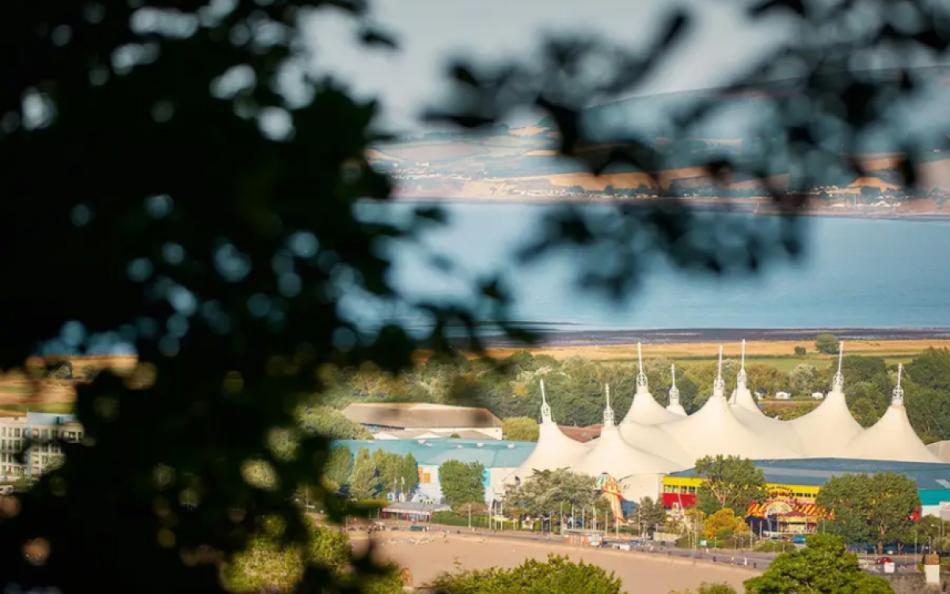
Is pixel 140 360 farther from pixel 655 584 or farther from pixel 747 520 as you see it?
pixel 747 520

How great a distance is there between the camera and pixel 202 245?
839mm

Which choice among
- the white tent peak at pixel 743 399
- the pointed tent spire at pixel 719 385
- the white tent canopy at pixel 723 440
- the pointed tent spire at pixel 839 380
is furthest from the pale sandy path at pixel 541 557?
the pointed tent spire at pixel 839 380

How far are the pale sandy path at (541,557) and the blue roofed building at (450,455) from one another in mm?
2412

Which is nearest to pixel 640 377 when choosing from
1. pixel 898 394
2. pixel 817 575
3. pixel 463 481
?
pixel 463 481

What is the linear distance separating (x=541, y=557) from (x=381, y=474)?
4.67m

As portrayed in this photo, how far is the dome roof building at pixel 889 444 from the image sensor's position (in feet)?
115

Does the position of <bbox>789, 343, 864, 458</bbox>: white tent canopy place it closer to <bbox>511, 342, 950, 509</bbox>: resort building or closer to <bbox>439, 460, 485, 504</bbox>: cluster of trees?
<bbox>511, 342, 950, 509</bbox>: resort building

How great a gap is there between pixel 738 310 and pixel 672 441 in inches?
436

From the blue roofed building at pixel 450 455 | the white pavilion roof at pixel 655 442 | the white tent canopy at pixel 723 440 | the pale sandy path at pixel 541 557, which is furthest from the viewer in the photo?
the white pavilion roof at pixel 655 442

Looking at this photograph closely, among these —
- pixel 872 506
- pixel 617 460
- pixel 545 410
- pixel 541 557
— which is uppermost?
pixel 545 410

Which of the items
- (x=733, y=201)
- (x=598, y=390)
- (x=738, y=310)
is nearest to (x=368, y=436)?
(x=598, y=390)

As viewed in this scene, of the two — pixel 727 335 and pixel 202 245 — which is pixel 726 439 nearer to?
pixel 727 335

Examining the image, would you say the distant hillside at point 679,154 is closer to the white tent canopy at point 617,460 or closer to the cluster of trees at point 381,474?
the cluster of trees at point 381,474

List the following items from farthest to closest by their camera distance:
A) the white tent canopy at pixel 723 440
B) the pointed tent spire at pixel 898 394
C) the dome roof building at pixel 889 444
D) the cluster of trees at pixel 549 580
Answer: the pointed tent spire at pixel 898 394, the dome roof building at pixel 889 444, the white tent canopy at pixel 723 440, the cluster of trees at pixel 549 580
